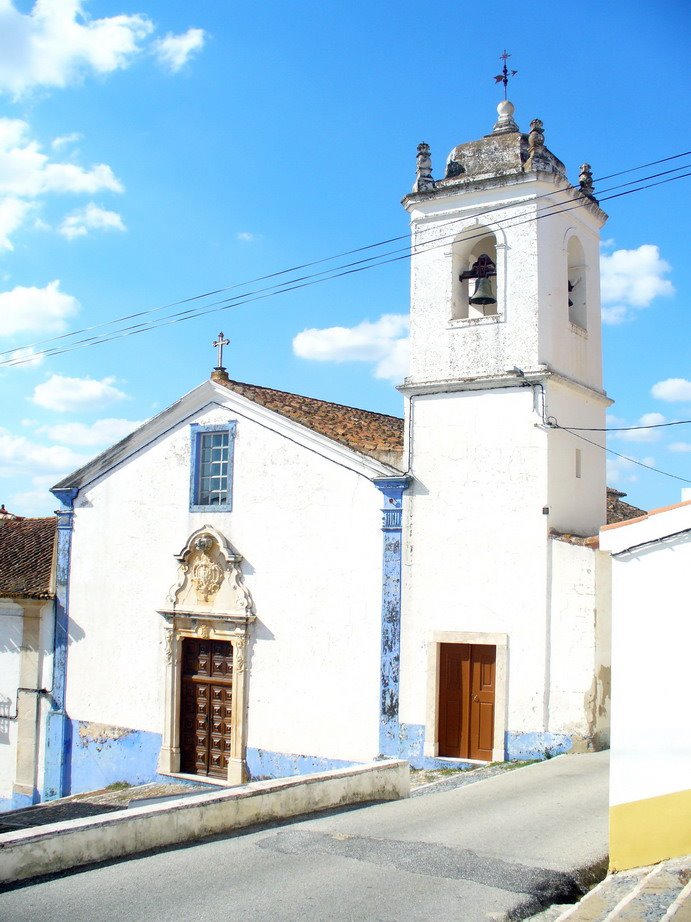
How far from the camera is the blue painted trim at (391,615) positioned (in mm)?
12750

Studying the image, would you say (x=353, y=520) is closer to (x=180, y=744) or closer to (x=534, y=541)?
(x=534, y=541)

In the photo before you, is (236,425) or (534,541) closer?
(534,541)

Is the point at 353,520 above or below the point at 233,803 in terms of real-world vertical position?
above

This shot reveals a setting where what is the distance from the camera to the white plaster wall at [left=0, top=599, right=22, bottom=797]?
55.1 feet

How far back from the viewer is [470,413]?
12.8 m

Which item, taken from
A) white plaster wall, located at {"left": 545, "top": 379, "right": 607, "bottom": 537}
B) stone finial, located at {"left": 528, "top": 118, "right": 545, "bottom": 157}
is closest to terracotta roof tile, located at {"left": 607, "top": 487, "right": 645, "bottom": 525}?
white plaster wall, located at {"left": 545, "top": 379, "right": 607, "bottom": 537}

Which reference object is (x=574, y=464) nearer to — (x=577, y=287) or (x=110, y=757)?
(x=577, y=287)

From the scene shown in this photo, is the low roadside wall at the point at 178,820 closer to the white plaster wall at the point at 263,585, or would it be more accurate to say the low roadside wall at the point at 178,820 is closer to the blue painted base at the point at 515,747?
the blue painted base at the point at 515,747

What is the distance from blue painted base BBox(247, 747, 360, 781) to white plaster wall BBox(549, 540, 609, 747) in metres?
3.25

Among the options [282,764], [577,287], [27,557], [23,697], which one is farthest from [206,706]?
[577,287]

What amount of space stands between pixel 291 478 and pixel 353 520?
1308 mm

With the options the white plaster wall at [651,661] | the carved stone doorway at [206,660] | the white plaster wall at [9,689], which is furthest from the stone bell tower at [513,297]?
the white plaster wall at [9,689]

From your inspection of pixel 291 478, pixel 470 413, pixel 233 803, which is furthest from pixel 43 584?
pixel 233 803

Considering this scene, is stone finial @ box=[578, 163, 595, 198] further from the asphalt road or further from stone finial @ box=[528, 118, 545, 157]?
the asphalt road
